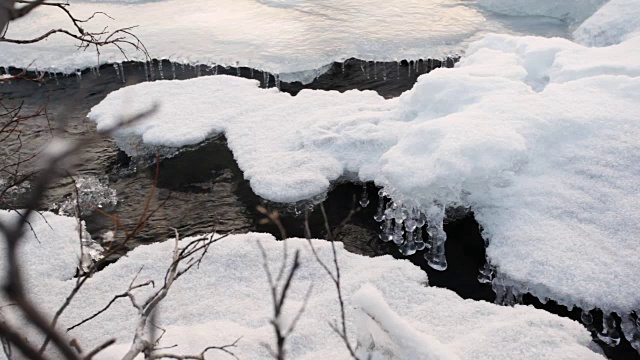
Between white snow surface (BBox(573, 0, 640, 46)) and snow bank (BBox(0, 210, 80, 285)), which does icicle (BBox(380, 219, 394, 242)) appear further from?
white snow surface (BBox(573, 0, 640, 46))

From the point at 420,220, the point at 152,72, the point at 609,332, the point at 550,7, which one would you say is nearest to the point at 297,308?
the point at 420,220

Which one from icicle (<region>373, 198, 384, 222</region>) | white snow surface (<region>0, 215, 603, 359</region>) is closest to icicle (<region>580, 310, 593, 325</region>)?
white snow surface (<region>0, 215, 603, 359</region>)

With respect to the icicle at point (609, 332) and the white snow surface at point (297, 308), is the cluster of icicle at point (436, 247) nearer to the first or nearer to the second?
the icicle at point (609, 332)

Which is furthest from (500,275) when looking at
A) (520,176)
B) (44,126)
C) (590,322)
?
(44,126)

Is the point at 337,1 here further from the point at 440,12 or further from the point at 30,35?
the point at 30,35

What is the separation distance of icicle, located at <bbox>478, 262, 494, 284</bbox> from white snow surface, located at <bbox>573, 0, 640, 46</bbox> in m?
5.56

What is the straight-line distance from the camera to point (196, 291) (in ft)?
14.1

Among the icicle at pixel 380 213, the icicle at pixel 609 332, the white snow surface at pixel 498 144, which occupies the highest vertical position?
the white snow surface at pixel 498 144

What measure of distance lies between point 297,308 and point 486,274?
1.81 meters

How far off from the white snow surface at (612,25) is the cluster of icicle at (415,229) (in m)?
5.44

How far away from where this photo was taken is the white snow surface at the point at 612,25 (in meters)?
8.62

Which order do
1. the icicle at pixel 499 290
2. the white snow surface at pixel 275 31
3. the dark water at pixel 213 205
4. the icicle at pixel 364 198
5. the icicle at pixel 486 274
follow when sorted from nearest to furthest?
the icicle at pixel 499 290 → the icicle at pixel 486 274 → the dark water at pixel 213 205 → the icicle at pixel 364 198 → the white snow surface at pixel 275 31

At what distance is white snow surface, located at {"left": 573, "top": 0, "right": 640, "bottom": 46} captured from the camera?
28.3 ft

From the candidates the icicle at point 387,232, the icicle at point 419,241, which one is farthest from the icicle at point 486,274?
the icicle at point 387,232
